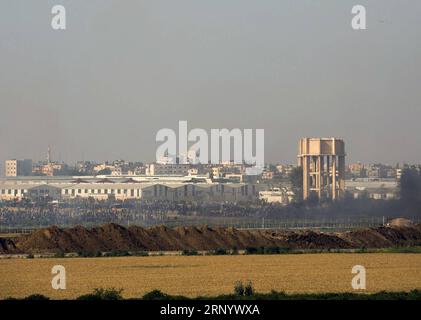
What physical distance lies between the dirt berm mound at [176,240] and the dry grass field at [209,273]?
26.2 ft

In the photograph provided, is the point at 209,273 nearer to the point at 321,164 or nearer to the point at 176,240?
the point at 176,240

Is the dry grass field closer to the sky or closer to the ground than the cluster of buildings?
closer to the sky

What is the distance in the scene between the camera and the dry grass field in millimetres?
39750

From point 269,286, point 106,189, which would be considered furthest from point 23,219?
point 269,286

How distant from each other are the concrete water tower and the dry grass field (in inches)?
3132

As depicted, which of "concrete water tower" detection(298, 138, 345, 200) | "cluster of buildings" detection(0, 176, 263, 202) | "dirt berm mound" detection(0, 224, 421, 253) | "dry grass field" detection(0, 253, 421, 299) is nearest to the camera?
"dry grass field" detection(0, 253, 421, 299)

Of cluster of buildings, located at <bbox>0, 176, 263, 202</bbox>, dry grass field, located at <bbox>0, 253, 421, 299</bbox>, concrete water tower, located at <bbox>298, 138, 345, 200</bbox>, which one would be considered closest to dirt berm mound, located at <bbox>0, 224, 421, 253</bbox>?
dry grass field, located at <bbox>0, 253, 421, 299</bbox>

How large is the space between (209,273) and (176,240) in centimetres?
2119

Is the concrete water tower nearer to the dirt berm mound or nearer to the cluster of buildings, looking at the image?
the cluster of buildings

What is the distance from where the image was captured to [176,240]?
6775 cm

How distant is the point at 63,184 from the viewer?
167m

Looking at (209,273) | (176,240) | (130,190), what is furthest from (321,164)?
(209,273)

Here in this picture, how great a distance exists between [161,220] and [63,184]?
7056cm
